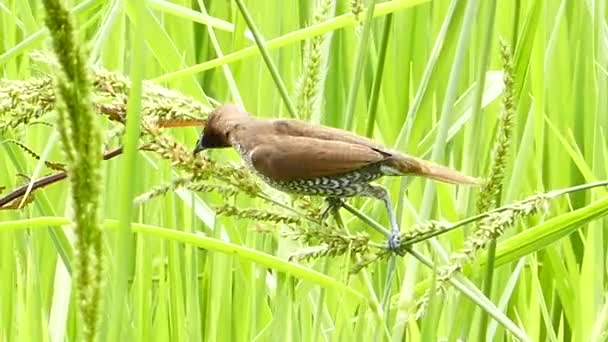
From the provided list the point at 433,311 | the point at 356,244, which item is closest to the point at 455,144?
the point at 433,311

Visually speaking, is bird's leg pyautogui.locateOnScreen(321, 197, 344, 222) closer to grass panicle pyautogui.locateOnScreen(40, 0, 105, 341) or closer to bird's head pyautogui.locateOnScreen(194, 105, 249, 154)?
bird's head pyautogui.locateOnScreen(194, 105, 249, 154)

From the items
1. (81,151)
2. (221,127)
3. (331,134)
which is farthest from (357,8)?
(81,151)

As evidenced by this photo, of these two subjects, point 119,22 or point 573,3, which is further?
point 573,3

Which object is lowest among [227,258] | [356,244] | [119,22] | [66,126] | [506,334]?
[506,334]

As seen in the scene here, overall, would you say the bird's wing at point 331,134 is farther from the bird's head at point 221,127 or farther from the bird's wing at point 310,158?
the bird's head at point 221,127

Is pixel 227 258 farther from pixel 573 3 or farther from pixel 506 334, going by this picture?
pixel 573 3

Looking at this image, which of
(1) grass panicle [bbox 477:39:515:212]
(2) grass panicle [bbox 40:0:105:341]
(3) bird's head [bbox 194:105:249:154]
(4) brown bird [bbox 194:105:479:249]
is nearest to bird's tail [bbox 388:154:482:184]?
(4) brown bird [bbox 194:105:479:249]

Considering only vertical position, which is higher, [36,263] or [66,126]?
[66,126]
